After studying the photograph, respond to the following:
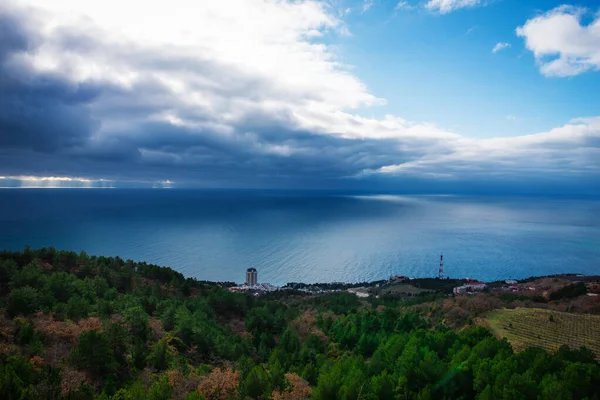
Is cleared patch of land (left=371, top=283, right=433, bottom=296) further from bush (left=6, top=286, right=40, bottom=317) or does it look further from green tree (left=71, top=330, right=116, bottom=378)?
green tree (left=71, top=330, right=116, bottom=378)

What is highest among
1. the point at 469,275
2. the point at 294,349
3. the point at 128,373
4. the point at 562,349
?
the point at 562,349

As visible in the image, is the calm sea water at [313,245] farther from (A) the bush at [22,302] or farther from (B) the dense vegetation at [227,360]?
(A) the bush at [22,302]

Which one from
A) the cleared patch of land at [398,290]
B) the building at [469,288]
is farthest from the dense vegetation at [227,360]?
the building at [469,288]

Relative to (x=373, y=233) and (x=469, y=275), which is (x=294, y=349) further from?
(x=373, y=233)

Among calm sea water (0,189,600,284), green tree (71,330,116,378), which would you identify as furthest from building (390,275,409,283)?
green tree (71,330,116,378)

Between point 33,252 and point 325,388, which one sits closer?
point 325,388

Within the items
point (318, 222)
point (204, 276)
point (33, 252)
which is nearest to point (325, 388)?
point (33, 252)
